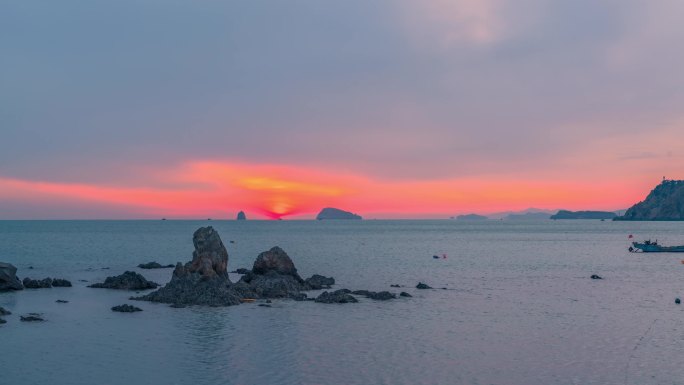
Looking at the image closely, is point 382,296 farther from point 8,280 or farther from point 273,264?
point 8,280

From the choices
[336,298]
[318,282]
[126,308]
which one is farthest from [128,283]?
[336,298]

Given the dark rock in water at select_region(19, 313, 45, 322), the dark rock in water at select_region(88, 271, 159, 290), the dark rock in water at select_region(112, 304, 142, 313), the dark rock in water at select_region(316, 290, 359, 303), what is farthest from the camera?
the dark rock in water at select_region(88, 271, 159, 290)

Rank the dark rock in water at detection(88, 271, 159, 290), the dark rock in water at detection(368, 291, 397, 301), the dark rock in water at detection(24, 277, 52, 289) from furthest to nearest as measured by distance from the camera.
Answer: the dark rock in water at detection(24, 277, 52, 289) → the dark rock in water at detection(88, 271, 159, 290) → the dark rock in water at detection(368, 291, 397, 301)

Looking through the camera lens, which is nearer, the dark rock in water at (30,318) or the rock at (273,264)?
the dark rock in water at (30,318)

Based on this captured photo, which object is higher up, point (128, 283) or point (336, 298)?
point (128, 283)

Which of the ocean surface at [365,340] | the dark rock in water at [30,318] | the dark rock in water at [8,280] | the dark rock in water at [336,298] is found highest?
the dark rock in water at [8,280]

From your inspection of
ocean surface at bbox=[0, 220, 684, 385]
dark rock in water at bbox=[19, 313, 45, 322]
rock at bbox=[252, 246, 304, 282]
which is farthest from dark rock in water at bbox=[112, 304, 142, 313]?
rock at bbox=[252, 246, 304, 282]

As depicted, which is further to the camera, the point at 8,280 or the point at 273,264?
the point at 273,264

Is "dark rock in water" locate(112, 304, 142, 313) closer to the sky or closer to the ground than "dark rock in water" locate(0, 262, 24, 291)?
closer to the ground

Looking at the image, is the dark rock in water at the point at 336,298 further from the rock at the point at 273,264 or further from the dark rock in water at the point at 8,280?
the dark rock in water at the point at 8,280

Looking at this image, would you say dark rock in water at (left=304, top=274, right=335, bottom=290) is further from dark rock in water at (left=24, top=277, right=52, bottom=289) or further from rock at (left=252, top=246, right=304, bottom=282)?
dark rock in water at (left=24, top=277, right=52, bottom=289)

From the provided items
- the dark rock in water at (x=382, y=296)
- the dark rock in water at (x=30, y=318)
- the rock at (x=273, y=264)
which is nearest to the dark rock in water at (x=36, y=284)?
the dark rock in water at (x=30, y=318)

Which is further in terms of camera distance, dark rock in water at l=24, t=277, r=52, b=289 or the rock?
the rock

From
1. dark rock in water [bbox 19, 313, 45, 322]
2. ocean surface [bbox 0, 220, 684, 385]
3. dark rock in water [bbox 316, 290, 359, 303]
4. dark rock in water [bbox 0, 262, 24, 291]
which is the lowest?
ocean surface [bbox 0, 220, 684, 385]
